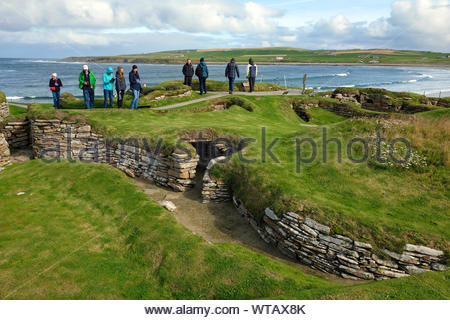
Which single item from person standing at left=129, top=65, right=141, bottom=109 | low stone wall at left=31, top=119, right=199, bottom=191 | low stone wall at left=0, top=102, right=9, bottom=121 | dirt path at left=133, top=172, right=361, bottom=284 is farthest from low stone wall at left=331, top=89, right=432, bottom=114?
low stone wall at left=0, top=102, right=9, bottom=121

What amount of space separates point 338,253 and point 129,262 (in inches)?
257

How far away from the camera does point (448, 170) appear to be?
1106 centimetres

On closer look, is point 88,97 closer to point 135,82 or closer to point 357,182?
point 135,82

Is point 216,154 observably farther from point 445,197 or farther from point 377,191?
point 445,197

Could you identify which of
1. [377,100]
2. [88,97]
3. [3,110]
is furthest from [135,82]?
[377,100]

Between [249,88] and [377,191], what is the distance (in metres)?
24.3

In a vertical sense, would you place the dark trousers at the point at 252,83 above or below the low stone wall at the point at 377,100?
above

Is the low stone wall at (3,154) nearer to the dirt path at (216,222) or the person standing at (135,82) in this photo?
the dirt path at (216,222)

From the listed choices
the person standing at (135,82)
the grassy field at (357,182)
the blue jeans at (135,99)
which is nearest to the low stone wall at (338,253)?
the grassy field at (357,182)

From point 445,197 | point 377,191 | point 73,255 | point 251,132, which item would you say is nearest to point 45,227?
point 73,255

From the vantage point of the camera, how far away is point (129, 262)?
8.98 metres

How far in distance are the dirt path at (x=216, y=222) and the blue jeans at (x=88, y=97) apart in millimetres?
9493

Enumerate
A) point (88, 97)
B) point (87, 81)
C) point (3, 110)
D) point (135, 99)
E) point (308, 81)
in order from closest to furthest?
point (87, 81), point (135, 99), point (88, 97), point (3, 110), point (308, 81)

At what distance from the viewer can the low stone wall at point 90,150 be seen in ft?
51.0
